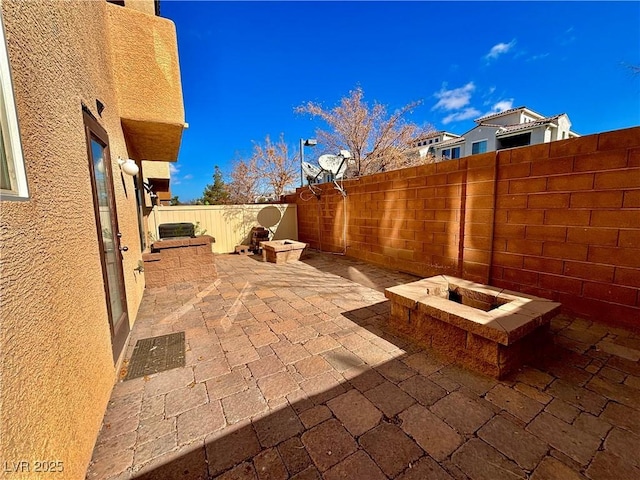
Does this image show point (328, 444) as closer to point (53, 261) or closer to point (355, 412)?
point (355, 412)

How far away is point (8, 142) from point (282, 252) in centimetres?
548

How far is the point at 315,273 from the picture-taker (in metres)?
5.24

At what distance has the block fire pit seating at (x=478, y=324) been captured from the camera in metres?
1.90

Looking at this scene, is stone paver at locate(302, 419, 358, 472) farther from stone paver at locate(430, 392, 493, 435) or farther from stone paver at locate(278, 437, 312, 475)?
stone paver at locate(430, 392, 493, 435)

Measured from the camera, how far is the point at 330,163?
689 cm

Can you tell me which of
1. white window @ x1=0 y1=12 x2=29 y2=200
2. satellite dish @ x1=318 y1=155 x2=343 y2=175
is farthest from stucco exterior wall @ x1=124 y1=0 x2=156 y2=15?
white window @ x1=0 y1=12 x2=29 y2=200

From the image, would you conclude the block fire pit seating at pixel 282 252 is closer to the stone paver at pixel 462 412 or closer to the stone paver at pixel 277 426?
the stone paver at pixel 277 426

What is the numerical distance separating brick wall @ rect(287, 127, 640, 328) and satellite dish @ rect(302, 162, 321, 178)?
2.60m

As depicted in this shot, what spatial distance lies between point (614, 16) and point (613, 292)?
6571 mm

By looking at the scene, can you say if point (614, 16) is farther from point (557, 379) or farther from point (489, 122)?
point (489, 122)

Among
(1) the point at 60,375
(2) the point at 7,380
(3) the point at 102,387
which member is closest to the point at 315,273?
(3) the point at 102,387

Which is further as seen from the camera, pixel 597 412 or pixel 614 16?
pixel 614 16

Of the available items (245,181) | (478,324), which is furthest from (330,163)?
(245,181)

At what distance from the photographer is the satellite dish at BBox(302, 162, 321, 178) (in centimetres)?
716
